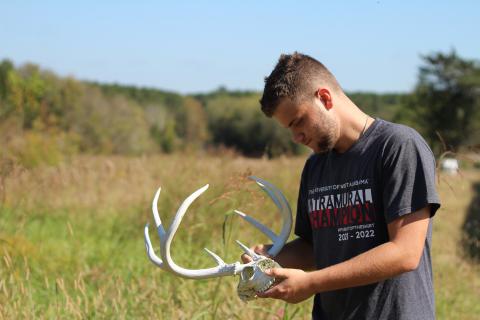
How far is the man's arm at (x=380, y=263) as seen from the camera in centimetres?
250

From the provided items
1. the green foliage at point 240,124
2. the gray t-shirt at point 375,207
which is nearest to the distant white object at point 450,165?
the gray t-shirt at point 375,207

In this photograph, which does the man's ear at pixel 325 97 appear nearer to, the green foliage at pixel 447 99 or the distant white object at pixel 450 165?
the distant white object at pixel 450 165

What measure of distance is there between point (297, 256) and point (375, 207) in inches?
21.9

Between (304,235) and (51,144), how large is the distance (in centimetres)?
1585

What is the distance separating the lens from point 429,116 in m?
54.1

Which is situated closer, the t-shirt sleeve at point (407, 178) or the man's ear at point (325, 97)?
the t-shirt sleeve at point (407, 178)

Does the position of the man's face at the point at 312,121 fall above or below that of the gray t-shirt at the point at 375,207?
above

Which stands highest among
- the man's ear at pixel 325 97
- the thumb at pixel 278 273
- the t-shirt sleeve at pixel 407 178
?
the man's ear at pixel 325 97

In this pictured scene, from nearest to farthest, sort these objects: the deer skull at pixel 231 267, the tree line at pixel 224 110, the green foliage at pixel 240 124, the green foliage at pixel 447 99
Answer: the deer skull at pixel 231 267 → the green foliage at pixel 240 124 → the tree line at pixel 224 110 → the green foliage at pixel 447 99

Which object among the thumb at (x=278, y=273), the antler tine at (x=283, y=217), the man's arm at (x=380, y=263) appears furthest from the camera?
the antler tine at (x=283, y=217)

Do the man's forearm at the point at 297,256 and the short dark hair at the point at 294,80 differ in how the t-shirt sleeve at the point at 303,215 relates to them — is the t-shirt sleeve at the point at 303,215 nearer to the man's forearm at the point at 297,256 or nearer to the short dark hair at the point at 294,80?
the man's forearm at the point at 297,256

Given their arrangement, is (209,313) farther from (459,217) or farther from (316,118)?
(459,217)

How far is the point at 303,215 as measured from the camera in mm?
3160

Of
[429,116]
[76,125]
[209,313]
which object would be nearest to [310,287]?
[209,313]
